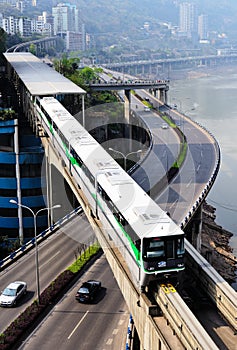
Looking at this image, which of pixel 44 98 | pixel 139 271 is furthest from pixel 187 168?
pixel 139 271

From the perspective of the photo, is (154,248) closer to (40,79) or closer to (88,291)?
(88,291)

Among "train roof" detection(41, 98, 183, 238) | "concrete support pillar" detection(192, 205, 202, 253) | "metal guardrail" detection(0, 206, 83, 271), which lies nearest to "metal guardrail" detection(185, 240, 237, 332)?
"train roof" detection(41, 98, 183, 238)

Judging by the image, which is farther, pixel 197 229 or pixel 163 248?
pixel 197 229

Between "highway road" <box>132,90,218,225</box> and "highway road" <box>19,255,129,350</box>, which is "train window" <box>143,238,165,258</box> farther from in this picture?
"highway road" <box>132,90,218,225</box>

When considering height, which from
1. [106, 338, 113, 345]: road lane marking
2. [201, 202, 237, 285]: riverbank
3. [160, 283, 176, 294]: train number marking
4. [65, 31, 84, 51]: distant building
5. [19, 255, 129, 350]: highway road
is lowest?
[201, 202, 237, 285]: riverbank

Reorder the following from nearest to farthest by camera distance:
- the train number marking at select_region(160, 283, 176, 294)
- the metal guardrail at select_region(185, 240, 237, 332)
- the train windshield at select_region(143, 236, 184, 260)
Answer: the train number marking at select_region(160, 283, 176, 294)
the train windshield at select_region(143, 236, 184, 260)
the metal guardrail at select_region(185, 240, 237, 332)

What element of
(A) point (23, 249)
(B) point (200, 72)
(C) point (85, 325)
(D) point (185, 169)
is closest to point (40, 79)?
(D) point (185, 169)

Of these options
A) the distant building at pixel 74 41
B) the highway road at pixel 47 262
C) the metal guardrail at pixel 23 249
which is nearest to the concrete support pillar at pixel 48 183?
the metal guardrail at pixel 23 249

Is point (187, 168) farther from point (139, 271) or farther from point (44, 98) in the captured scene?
point (139, 271)
